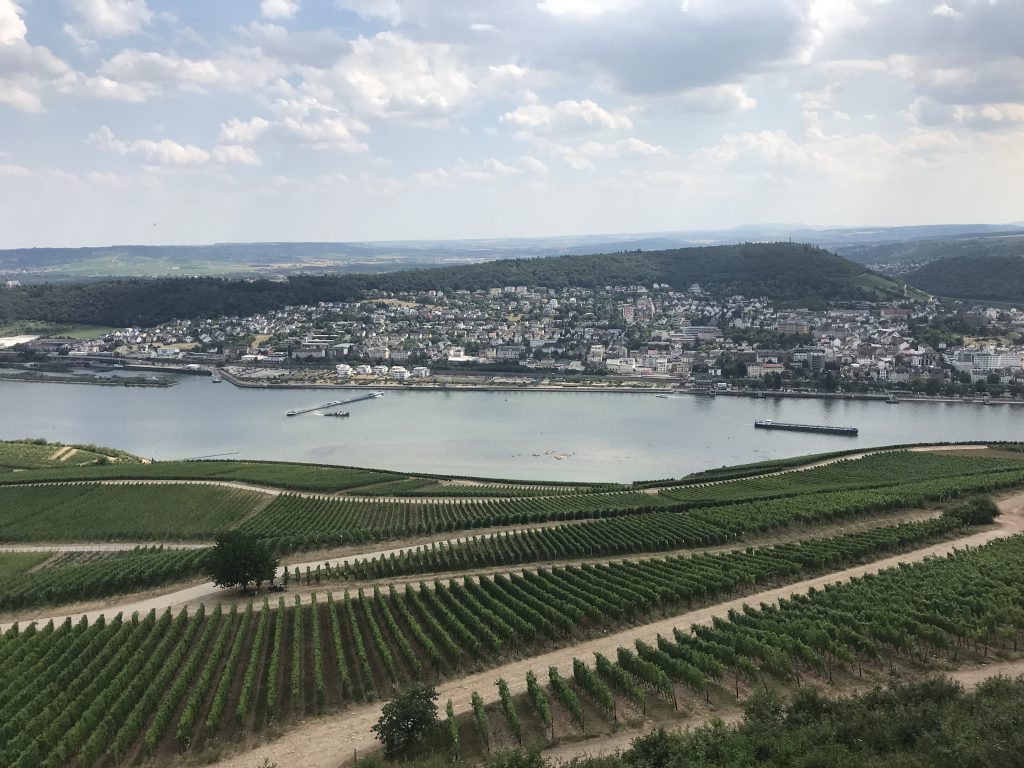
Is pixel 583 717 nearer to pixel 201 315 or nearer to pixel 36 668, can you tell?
pixel 36 668

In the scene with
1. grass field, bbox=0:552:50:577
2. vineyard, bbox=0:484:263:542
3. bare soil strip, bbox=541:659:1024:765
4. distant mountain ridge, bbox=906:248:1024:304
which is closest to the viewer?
bare soil strip, bbox=541:659:1024:765

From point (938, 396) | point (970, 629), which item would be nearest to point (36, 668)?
point (970, 629)

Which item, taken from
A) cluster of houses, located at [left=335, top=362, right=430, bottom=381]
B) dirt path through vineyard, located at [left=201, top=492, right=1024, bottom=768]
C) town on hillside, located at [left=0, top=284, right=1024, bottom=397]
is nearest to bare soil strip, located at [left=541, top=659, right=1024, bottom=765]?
dirt path through vineyard, located at [left=201, top=492, right=1024, bottom=768]

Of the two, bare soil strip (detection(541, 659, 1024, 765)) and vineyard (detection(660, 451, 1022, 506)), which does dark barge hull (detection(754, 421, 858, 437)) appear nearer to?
vineyard (detection(660, 451, 1022, 506))

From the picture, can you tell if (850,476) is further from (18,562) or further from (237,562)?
(18,562)

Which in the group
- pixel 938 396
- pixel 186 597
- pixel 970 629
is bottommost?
pixel 938 396

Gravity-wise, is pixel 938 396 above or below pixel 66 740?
below

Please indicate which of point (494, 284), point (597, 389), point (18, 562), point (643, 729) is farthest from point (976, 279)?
point (18, 562)
